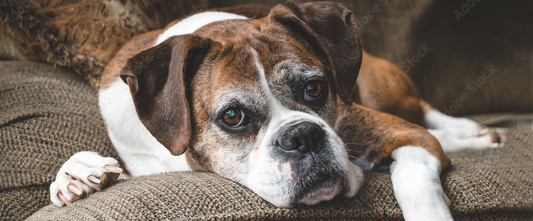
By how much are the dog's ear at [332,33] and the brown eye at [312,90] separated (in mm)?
107

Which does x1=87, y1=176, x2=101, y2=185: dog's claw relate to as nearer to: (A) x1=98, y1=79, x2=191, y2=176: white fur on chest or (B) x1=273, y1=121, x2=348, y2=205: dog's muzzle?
(A) x1=98, y1=79, x2=191, y2=176: white fur on chest

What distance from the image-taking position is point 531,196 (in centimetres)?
180

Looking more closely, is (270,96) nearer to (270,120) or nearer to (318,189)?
(270,120)

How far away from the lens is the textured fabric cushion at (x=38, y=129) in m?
1.88

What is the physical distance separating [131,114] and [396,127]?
1361 millimetres

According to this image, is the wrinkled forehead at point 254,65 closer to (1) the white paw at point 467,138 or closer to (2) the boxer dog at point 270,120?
(2) the boxer dog at point 270,120

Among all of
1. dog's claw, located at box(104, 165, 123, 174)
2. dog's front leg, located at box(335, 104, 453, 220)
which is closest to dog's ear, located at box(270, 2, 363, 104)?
dog's front leg, located at box(335, 104, 453, 220)

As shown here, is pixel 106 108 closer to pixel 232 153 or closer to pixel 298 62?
pixel 232 153

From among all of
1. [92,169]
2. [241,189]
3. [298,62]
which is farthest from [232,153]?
[92,169]

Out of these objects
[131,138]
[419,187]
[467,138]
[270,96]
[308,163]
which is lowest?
[467,138]

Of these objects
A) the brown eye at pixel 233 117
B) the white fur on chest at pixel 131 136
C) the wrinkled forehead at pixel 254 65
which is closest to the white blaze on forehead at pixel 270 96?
the wrinkled forehead at pixel 254 65

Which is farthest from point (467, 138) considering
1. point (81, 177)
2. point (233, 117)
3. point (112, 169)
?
point (81, 177)

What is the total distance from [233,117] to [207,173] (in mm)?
298

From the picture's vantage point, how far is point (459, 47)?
3762 millimetres
